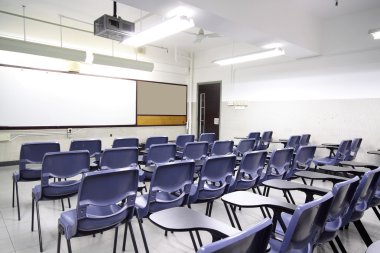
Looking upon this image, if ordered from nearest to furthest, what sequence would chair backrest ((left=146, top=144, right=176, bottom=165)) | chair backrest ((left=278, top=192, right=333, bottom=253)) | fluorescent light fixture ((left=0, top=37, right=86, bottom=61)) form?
chair backrest ((left=278, top=192, right=333, bottom=253)) → chair backrest ((left=146, top=144, right=176, bottom=165)) → fluorescent light fixture ((left=0, top=37, right=86, bottom=61))

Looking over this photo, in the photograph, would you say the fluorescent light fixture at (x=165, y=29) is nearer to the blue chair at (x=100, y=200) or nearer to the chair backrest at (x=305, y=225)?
the blue chair at (x=100, y=200)

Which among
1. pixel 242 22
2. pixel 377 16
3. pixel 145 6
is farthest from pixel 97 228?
pixel 377 16

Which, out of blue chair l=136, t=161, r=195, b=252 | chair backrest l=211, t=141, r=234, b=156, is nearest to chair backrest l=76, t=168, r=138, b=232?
blue chair l=136, t=161, r=195, b=252

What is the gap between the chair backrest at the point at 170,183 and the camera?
6.94 ft

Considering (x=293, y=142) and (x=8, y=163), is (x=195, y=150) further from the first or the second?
(x=8, y=163)

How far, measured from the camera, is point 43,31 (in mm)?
6164

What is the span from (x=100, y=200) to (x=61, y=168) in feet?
3.03

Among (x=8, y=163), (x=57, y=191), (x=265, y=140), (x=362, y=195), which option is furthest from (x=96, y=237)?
(x=265, y=140)

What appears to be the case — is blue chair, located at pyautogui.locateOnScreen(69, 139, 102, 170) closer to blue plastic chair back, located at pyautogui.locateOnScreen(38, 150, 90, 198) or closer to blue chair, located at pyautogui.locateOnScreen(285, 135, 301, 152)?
blue plastic chair back, located at pyautogui.locateOnScreen(38, 150, 90, 198)

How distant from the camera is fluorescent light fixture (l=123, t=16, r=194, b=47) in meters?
3.86

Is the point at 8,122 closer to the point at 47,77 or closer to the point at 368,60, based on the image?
the point at 47,77

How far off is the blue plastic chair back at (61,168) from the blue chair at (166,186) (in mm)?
769

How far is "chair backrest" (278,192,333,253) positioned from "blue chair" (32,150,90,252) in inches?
83.4

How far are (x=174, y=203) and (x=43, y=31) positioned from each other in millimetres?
6069
